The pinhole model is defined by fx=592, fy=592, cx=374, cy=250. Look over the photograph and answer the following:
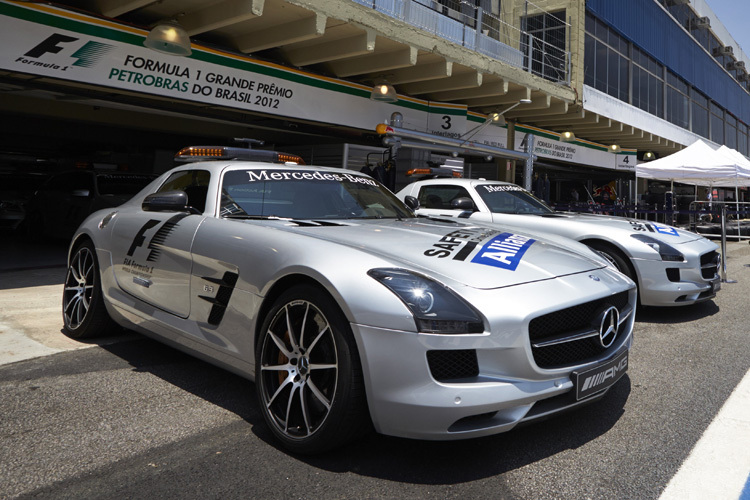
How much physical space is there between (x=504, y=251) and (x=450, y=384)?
39.1 inches

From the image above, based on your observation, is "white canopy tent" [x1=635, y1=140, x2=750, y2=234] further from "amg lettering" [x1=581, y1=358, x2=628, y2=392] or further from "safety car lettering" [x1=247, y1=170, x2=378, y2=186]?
"amg lettering" [x1=581, y1=358, x2=628, y2=392]

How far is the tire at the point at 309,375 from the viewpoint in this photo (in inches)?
97.5

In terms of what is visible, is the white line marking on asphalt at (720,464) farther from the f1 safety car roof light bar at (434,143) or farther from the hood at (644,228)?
the f1 safety car roof light bar at (434,143)

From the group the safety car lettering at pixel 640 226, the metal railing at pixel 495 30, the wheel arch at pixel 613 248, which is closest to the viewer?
the wheel arch at pixel 613 248

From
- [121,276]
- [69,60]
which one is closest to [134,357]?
[121,276]

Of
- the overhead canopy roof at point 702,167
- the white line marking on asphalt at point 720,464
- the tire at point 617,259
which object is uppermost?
the overhead canopy roof at point 702,167

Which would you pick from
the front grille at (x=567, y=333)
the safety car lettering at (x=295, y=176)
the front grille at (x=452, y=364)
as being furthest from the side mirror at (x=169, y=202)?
the front grille at (x=567, y=333)

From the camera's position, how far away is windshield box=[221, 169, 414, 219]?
3693mm

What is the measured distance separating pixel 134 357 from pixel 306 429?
2.12 meters

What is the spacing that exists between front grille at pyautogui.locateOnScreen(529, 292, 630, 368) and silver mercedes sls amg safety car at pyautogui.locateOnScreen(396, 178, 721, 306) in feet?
10.6

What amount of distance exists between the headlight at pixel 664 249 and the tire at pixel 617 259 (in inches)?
10.2

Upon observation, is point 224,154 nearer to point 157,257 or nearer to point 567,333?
point 157,257

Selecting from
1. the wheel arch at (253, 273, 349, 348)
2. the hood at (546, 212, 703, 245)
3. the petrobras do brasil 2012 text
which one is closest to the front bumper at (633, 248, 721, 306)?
the hood at (546, 212, 703, 245)

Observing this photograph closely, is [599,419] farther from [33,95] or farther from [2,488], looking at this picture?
[33,95]
